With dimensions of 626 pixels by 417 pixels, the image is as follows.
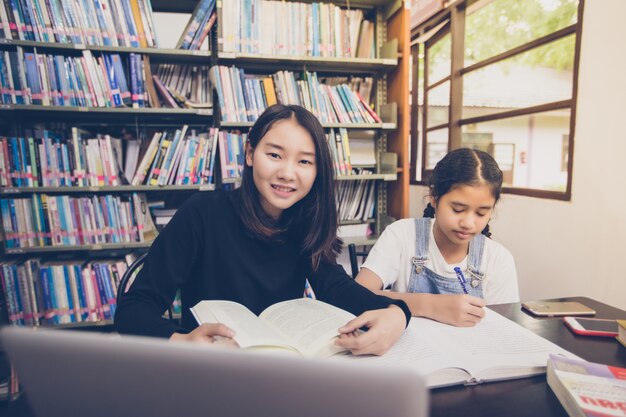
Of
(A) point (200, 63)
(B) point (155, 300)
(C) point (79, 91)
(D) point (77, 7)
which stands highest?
(D) point (77, 7)

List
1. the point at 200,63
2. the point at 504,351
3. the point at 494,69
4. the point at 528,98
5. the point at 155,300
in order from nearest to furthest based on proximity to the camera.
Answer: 1. the point at 504,351
2. the point at 155,300
3. the point at 200,63
4. the point at 528,98
5. the point at 494,69

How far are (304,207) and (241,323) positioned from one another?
0.51 m

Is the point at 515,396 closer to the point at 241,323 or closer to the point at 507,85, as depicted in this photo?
the point at 241,323

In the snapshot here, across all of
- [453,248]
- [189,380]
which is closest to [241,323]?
[189,380]

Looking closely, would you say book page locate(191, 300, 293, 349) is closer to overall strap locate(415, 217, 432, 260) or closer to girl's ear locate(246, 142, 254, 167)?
girl's ear locate(246, 142, 254, 167)

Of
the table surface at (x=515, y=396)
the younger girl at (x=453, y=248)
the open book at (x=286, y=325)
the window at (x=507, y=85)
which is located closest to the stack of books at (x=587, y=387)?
the table surface at (x=515, y=396)

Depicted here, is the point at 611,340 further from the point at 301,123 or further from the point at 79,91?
the point at 79,91

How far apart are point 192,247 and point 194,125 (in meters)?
1.41

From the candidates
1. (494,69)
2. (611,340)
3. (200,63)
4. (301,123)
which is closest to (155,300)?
(301,123)

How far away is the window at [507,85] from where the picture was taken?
1971 mm

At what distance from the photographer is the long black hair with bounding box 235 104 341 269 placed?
979 millimetres

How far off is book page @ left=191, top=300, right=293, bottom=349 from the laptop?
0.26 meters

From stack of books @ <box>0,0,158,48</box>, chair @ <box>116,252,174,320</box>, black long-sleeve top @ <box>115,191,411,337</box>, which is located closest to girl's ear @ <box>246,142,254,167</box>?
black long-sleeve top @ <box>115,191,411,337</box>

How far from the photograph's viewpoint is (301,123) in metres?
0.96
